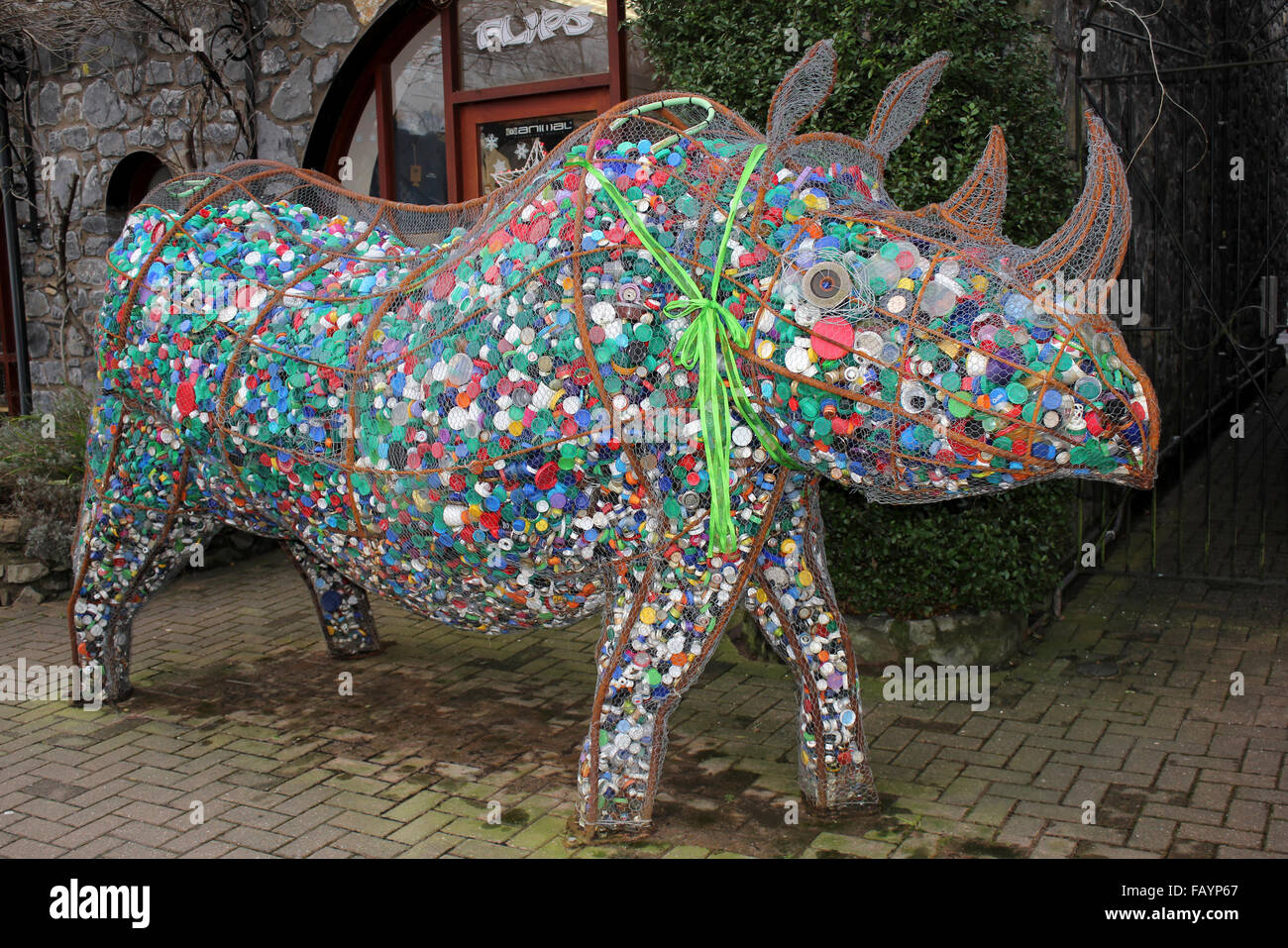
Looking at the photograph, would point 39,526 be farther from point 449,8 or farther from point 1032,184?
point 1032,184

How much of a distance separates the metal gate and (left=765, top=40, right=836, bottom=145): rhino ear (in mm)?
2689

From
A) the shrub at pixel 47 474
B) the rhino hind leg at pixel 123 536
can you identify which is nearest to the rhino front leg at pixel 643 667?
the rhino hind leg at pixel 123 536

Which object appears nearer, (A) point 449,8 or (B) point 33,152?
(A) point 449,8

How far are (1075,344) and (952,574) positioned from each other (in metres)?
2.20

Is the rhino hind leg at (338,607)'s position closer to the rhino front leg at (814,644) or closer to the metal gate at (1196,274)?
the rhino front leg at (814,644)

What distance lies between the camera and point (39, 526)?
6.36 m

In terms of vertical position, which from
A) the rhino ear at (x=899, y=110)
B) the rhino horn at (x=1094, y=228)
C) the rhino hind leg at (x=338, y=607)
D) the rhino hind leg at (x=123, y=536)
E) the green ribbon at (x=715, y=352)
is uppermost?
the rhino ear at (x=899, y=110)

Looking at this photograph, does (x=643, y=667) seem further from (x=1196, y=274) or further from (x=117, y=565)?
(x=1196, y=274)

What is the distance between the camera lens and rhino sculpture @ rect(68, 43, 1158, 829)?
280 centimetres

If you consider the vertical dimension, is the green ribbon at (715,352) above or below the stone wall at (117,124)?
below

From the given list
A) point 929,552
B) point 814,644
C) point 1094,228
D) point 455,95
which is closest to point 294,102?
point 455,95

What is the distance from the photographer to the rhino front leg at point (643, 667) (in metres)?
3.22

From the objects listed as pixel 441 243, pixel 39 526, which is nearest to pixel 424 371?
pixel 441 243

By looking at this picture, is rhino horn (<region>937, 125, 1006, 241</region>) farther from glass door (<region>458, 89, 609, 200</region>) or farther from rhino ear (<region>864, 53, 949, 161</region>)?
glass door (<region>458, 89, 609, 200</region>)
